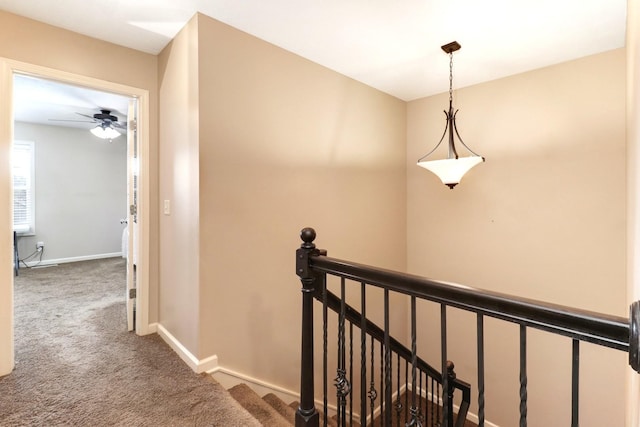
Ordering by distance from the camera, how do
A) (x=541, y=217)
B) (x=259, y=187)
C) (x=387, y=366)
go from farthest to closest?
1. (x=541, y=217)
2. (x=259, y=187)
3. (x=387, y=366)

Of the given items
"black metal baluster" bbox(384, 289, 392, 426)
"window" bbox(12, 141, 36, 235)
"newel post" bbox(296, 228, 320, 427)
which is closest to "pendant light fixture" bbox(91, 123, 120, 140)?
"window" bbox(12, 141, 36, 235)

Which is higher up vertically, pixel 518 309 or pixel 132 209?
pixel 132 209

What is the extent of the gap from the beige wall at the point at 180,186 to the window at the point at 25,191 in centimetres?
419

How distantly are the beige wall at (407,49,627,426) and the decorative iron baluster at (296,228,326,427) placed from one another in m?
2.46

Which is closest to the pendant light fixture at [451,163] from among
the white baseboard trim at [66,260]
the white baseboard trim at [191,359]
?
the white baseboard trim at [191,359]

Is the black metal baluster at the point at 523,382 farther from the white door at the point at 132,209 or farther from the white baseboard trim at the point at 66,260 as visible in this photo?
the white baseboard trim at the point at 66,260

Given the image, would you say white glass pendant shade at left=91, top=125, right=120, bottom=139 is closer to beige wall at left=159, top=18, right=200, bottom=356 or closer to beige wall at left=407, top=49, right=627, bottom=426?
beige wall at left=159, top=18, right=200, bottom=356

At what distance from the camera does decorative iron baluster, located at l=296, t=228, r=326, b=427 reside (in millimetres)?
1351

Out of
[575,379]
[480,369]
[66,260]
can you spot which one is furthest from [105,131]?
[575,379]

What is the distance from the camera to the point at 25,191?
16.5 ft

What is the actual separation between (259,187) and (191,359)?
4.16 ft

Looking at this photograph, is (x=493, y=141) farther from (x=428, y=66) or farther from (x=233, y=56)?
(x=233, y=56)

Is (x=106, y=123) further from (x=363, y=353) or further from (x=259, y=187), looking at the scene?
(x=363, y=353)

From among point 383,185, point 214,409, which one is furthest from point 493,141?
point 214,409
